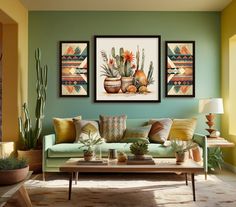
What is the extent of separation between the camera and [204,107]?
230 inches

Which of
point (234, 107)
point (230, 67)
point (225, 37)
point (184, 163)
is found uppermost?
point (225, 37)

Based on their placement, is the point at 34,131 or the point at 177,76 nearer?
the point at 34,131

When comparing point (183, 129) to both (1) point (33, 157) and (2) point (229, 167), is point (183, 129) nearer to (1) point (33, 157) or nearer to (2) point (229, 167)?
(2) point (229, 167)

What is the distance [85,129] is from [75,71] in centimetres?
123

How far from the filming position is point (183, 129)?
5.64 meters

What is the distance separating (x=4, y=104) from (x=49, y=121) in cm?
83

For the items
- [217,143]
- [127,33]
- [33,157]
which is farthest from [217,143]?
[33,157]

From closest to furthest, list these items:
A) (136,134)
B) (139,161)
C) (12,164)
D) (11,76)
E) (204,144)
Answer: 1. (12,164)
2. (139,161)
3. (204,144)
4. (136,134)
5. (11,76)

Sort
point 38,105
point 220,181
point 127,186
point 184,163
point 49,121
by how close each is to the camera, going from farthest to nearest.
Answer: point 49,121
point 38,105
point 220,181
point 127,186
point 184,163

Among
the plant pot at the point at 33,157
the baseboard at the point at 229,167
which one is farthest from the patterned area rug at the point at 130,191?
the baseboard at the point at 229,167

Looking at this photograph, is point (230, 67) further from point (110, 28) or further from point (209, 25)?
point (110, 28)

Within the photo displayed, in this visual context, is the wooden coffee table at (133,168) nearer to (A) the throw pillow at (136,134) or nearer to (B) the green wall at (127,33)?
(A) the throw pillow at (136,134)

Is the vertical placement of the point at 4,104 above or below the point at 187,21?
below

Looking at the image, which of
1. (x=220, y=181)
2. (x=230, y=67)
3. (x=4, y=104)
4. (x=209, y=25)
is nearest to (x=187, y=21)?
(x=209, y=25)
